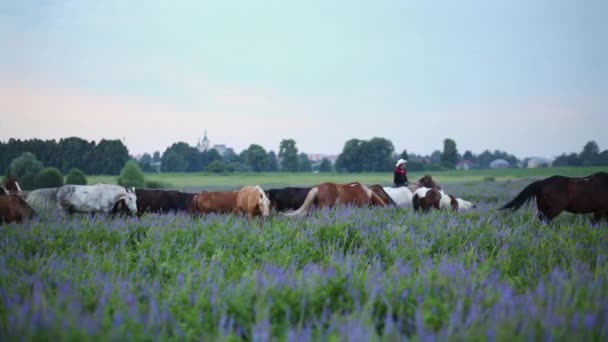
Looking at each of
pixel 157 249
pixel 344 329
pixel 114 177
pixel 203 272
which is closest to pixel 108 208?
pixel 157 249

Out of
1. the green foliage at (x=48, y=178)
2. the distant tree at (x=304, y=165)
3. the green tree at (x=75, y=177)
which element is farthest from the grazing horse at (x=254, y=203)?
the distant tree at (x=304, y=165)

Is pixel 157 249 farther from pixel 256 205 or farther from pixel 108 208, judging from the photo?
pixel 108 208

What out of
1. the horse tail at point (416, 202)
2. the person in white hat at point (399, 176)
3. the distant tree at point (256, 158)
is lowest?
→ the horse tail at point (416, 202)

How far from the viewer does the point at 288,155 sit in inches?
1630

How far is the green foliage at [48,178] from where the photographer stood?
14969mm

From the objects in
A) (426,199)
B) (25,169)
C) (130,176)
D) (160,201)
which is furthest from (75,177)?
(426,199)

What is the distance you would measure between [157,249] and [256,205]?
4361 millimetres

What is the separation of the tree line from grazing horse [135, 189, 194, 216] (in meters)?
3.62

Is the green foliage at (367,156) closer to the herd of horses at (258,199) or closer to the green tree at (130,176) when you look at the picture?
the green tree at (130,176)

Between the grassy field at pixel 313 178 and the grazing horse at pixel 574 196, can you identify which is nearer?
the grazing horse at pixel 574 196

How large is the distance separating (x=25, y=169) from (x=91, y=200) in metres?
5.87

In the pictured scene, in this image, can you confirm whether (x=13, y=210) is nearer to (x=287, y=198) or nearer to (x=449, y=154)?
(x=287, y=198)

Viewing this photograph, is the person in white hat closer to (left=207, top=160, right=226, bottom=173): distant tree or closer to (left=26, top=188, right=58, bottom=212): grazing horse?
(left=26, top=188, right=58, bottom=212): grazing horse

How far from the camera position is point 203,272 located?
11.0 feet
